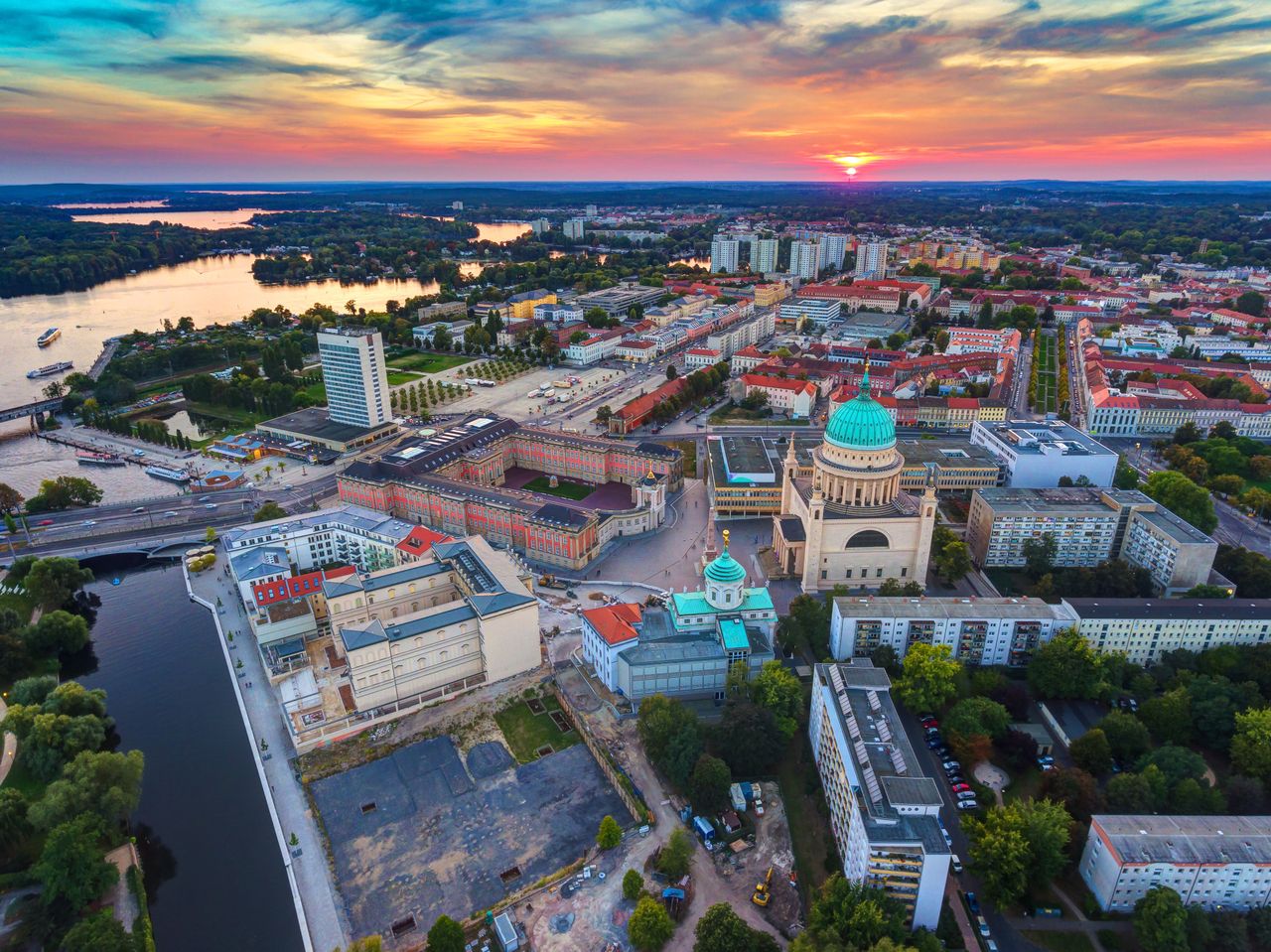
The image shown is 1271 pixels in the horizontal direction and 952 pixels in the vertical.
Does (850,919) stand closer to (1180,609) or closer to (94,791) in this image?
(1180,609)

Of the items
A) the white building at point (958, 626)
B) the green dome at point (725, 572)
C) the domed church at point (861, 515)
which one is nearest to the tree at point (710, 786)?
the green dome at point (725, 572)

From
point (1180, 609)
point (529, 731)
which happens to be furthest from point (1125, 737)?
point (529, 731)

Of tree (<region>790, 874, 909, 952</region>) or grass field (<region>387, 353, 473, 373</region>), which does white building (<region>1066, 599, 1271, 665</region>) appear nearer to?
tree (<region>790, 874, 909, 952</region>)

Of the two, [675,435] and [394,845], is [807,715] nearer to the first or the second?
[394,845]

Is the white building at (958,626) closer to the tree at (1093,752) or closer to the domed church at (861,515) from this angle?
the domed church at (861,515)

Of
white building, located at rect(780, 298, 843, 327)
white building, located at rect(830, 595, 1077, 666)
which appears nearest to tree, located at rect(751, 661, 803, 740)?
white building, located at rect(830, 595, 1077, 666)

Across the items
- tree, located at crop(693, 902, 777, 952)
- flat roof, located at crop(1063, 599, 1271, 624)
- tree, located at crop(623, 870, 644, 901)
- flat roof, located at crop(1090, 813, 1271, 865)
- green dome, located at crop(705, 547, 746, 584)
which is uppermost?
green dome, located at crop(705, 547, 746, 584)
